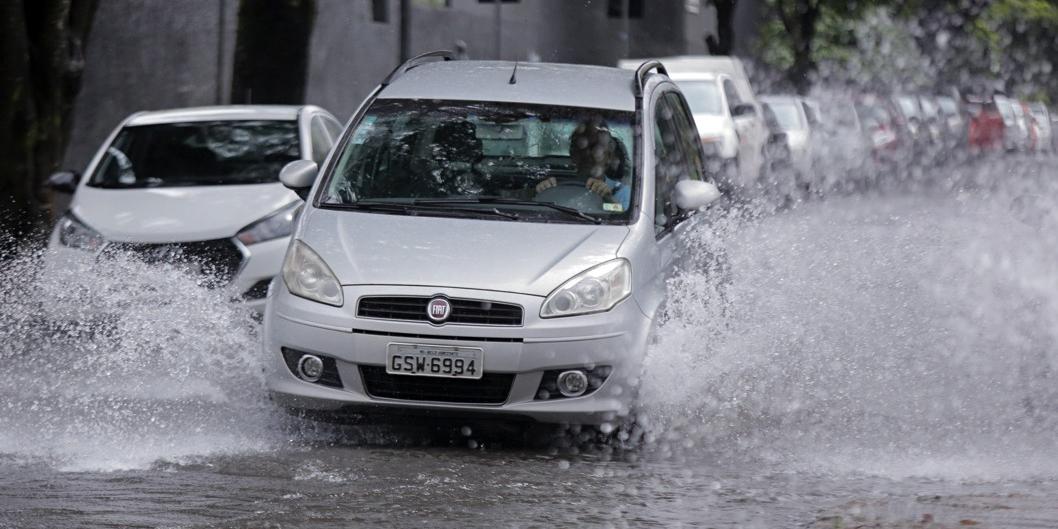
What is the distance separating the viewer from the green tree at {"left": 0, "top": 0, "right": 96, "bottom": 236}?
43.3ft

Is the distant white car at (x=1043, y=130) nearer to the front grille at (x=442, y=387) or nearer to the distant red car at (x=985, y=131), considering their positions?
the distant red car at (x=985, y=131)

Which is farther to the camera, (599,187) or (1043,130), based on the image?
(1043,130)

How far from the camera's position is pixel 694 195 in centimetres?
832

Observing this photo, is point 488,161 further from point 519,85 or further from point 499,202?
point 519,85


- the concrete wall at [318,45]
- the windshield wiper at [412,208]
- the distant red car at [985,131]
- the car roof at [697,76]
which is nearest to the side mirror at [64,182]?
the windshield wiper at [412,208]

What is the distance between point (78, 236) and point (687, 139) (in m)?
4.00

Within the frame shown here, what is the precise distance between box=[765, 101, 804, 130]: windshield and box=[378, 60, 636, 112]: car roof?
65.1 ft

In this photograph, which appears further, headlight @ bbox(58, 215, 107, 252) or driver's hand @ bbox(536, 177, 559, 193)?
headlight @ bbox(58, 215, 107, 252)

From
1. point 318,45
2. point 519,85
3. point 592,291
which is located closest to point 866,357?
point 519,85

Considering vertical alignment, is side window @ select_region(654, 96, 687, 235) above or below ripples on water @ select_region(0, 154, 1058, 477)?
above

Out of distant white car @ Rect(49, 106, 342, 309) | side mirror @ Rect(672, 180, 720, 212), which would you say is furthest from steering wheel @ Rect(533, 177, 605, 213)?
distant white car @ Rect(49, 106, 342, 309)

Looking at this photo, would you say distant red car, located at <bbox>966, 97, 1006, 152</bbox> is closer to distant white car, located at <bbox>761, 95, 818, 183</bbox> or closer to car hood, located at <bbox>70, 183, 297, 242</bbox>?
distant white car, located at <bbox>761, 95, 818, 183</bbox>

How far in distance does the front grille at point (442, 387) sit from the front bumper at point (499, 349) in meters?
0.02

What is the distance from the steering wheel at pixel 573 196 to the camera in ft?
26.6
